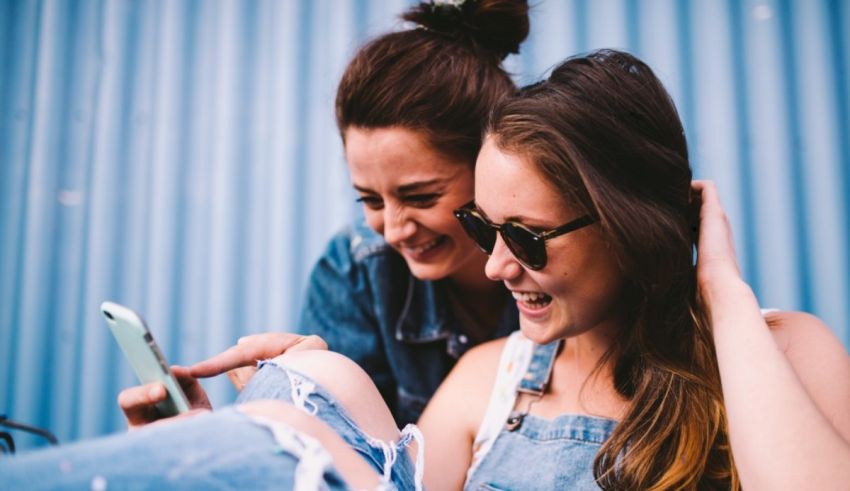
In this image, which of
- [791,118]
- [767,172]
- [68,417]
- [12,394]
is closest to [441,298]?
[767,172]

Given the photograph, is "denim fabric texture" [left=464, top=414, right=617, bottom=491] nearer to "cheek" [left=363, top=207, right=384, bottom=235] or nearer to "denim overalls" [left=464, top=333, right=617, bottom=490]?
"denim overalls" [left=464, top=333, right=617, bottom=490]

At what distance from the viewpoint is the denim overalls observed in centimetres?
119

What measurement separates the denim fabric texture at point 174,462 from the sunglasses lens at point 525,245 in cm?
62

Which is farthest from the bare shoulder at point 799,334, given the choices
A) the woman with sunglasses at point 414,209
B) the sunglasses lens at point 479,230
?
the woman with sunglasses at point 414,209

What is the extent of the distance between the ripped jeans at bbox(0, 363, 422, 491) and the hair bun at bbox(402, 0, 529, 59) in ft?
4.09

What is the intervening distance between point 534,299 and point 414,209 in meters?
0.43

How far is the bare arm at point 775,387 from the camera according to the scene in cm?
93

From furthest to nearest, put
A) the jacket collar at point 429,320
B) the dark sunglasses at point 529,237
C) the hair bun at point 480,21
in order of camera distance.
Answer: the jacket collar at point 429,320
the hair bun at point 480,21
the dark sunglasses at point 529,237

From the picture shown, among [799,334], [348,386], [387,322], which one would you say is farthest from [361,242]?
[799,334]

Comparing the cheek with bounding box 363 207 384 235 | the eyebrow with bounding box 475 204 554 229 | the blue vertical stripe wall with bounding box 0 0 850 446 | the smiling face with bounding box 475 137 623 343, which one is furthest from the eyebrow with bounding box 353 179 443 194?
the blue vertical stripe wall with bounding box 0 0 850 446

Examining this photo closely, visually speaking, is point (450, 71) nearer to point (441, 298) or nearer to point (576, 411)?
point (441, 298)

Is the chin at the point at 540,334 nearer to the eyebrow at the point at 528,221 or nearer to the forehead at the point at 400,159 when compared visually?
the eyebrow at the point at 528,221

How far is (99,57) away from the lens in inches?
101

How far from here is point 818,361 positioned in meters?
1.11
